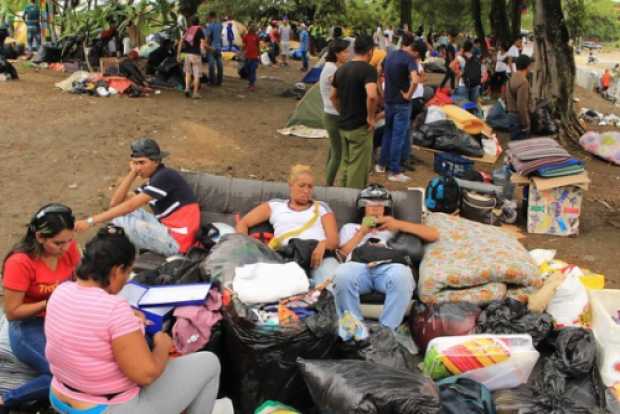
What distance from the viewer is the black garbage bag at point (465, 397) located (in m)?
3.31

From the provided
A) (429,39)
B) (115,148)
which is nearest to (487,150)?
(115,148)

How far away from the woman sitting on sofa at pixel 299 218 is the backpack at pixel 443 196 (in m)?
1.70

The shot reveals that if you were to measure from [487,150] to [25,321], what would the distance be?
803cm

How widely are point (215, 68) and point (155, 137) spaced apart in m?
5.24

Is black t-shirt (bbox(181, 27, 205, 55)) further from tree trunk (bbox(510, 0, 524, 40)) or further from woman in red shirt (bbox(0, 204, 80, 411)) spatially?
Result: tree trunk (bbox(510, 0, 524, 40))

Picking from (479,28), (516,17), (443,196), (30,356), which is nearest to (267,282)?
(30,356)

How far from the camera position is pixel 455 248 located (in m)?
4.82

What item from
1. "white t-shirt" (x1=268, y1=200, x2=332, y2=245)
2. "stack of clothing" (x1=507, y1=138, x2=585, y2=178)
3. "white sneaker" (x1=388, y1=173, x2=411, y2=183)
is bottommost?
"white sneaker" (x1=388, y1=173, x2=411, y2=183)

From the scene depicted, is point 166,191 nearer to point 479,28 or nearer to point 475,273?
point 475,273

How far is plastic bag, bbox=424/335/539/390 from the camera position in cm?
367

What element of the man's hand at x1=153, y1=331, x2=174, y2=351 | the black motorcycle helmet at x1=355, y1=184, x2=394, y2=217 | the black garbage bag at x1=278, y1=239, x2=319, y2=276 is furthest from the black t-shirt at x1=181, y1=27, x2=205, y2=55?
the man's hand at x1=153, y1=331, x2=174, y2=351

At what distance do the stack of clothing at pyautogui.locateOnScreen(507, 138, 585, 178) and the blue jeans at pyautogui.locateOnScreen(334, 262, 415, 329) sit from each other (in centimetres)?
276

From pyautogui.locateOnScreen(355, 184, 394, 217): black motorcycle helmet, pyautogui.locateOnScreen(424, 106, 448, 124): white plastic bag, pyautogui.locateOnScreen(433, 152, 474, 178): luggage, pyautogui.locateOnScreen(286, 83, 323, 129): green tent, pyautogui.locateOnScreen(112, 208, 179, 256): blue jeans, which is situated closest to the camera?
pyautogui.locateOnScreen(112, 208, 179, 256): blue jeans

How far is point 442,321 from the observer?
167 inches
